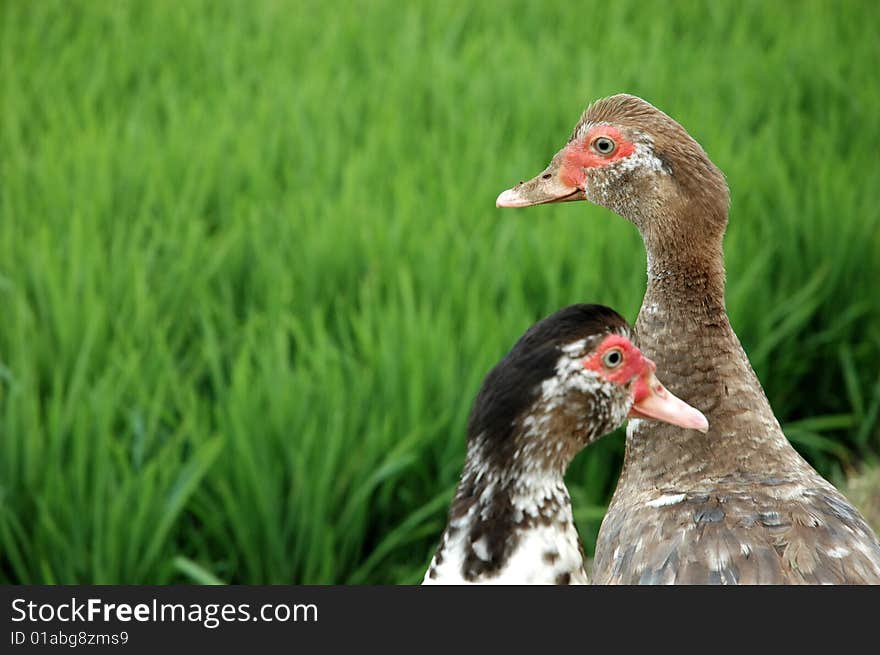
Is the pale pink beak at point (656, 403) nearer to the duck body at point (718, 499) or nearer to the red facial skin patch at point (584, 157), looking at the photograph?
the duck body at point (718, 499)

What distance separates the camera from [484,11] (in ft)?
16.1

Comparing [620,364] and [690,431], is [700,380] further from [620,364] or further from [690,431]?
[620,364]

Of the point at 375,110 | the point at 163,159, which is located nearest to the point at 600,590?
the point at 163,159

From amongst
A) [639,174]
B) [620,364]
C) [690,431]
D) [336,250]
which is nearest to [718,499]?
[690,431]

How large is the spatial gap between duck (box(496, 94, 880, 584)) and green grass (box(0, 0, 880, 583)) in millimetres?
732

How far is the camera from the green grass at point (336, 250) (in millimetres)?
2387

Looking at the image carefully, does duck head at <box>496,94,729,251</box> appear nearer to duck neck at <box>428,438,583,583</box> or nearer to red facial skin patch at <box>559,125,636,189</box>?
red facial skin patch at <box>559,125,636,189</box>

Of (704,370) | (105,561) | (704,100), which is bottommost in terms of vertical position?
(105,561)

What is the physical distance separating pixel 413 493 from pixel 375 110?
1.75 m

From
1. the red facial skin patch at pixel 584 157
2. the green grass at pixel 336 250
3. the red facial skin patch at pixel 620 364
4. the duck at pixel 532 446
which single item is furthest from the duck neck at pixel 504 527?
the green grass at pixel 336 250

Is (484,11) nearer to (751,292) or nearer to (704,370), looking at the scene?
(751,292)

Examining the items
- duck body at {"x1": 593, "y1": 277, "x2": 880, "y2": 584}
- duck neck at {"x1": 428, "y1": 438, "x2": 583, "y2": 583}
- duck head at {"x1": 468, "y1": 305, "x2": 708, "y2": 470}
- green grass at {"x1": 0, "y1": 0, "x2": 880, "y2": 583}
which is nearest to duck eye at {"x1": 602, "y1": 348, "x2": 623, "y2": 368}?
duck head at {"x1": 468, "y1": 305, "x2": 708, "y2": 470}

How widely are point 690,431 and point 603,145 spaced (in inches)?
16.9

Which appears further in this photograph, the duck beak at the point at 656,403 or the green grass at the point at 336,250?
the green grass at the point at 336,250
